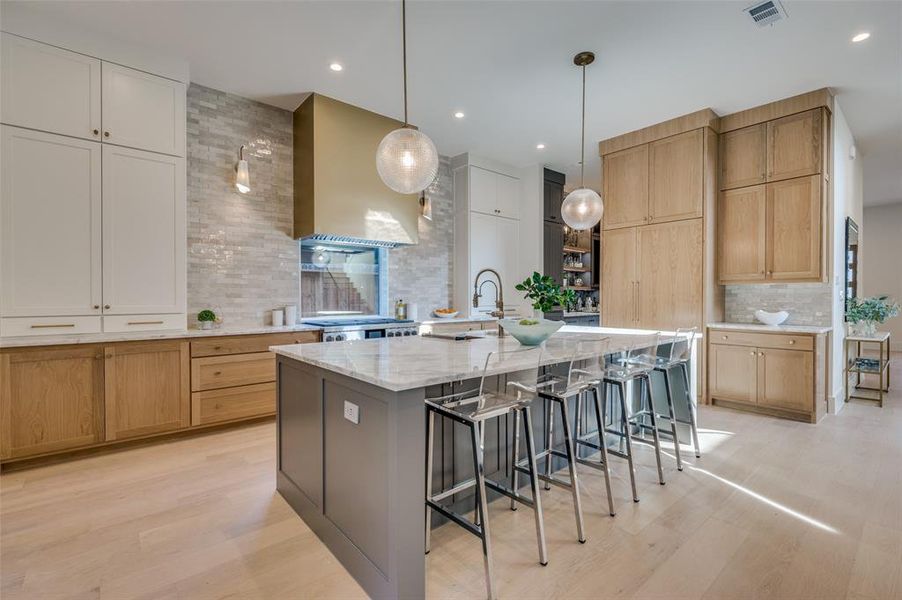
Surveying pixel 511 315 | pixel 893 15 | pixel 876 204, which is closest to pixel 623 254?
pixel 511 315

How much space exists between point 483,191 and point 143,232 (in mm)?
3966

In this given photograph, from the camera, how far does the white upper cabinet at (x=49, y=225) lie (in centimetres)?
278

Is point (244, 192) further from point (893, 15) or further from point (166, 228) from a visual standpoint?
point (893, 15)

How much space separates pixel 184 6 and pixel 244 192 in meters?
1.53

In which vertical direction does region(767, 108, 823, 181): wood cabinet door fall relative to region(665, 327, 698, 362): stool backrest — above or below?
above

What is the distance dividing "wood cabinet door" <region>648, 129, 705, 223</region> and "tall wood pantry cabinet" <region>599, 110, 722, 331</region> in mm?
10

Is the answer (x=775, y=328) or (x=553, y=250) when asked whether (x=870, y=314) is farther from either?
(x=553, y=250)

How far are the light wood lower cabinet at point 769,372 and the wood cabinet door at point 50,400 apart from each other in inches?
213

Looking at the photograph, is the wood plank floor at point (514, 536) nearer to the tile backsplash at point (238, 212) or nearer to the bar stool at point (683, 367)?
the bar stool at point (683, 367)

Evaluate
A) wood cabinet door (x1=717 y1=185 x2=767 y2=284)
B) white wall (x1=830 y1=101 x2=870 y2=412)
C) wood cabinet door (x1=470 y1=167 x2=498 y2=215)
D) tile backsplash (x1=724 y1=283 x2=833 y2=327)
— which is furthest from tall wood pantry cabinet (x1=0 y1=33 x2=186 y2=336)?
white wall (x1=830 y1=101 x2=870 y2=412)

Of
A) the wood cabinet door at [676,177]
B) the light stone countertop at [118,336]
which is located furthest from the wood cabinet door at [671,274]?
the light stone countertop at [118,336]

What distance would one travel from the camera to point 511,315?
628cm

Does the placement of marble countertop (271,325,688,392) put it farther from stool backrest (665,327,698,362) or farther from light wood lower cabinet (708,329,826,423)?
light wood lower cabinet (708,329,826,423)

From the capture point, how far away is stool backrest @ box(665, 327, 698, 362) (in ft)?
10.0
